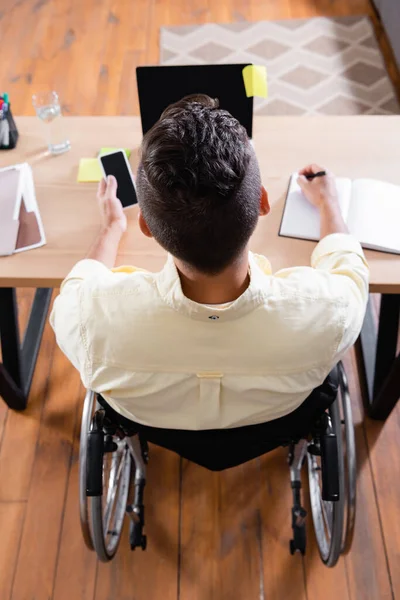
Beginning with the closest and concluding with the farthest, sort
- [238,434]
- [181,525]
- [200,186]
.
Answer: [200,186] < [238,434] < [181,525]

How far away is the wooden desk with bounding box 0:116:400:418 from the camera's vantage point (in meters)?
1.28

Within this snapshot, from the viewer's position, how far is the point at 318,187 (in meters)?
1.35

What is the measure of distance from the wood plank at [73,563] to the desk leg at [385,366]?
898 millimetres

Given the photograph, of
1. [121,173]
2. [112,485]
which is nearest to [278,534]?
[112,485]

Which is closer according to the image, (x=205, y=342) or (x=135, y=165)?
(x=205, y=342)

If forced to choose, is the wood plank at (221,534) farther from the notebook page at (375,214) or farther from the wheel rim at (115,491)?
the notebook page at (375,214)

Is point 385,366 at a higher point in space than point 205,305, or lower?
lower

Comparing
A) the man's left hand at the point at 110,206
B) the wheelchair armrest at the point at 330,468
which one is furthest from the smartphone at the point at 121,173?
the wheelchair armrest at the point at 330,468

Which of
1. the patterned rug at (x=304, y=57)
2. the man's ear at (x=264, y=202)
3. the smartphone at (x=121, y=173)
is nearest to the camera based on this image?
the man's ear at (x=264, y=202)

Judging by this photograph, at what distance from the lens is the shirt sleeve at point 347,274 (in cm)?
95

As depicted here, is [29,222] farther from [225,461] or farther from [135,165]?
[225,461]

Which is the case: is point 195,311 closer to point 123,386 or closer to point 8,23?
point 123,386

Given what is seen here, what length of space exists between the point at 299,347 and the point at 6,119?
103cm

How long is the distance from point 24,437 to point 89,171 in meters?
0.85
